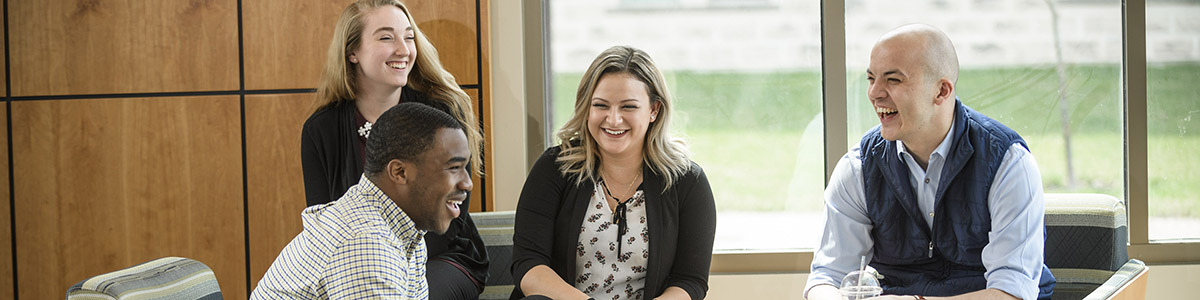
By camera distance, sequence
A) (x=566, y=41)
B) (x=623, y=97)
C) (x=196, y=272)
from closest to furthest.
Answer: (x=196, y=272)
(x=623, y=97)
(x=566, y=41)

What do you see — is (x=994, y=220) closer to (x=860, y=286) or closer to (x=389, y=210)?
(x=860, y=286)

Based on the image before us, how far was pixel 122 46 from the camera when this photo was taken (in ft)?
12.0

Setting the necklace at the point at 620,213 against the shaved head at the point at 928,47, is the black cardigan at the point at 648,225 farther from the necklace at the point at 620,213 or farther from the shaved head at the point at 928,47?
the shaved head at the point at 928,47

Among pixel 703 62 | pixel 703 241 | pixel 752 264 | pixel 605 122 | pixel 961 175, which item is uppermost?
pixel 703 62

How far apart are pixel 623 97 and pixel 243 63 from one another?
6.19 feet

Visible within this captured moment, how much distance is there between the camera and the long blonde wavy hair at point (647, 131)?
8.64 feet

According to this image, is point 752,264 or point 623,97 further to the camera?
point 752,264

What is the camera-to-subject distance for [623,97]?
2580mm

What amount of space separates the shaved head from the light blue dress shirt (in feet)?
0.61

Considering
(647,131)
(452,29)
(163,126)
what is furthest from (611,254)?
(163,126)

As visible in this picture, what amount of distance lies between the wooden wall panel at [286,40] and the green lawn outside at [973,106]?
1.02 m

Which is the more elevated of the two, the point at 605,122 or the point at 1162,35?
the point at 1162,35

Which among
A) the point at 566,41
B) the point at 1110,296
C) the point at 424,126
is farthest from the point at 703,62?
the point at 424,126

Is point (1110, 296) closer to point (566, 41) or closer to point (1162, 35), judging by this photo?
point (1162, 35)
